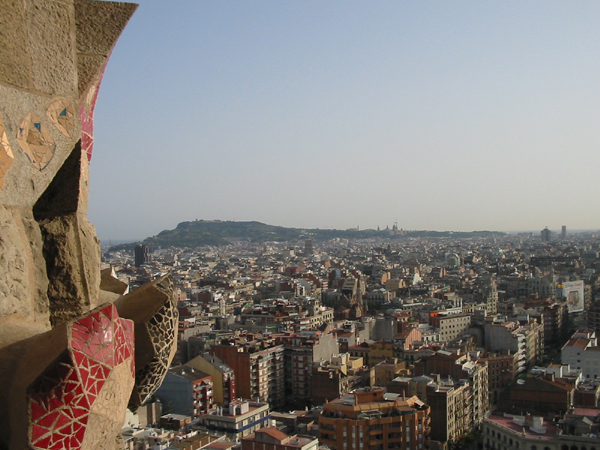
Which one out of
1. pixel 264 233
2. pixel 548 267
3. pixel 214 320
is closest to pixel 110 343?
pixel 214 320

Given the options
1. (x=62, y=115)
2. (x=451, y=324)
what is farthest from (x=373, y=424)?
(x=451, y=324)

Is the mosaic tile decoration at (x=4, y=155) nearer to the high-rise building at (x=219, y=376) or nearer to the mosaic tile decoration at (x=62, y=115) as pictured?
the mosaic tile decoration at (x=62, y=115)

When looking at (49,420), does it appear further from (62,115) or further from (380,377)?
(380,377)

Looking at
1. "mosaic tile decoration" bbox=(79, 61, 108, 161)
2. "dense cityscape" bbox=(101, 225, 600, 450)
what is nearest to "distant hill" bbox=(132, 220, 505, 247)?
"dense cityscape" bbox=(101, 225, 600, 450)

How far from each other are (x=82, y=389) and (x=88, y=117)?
731 millimetres

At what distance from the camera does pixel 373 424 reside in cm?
Result: 1469

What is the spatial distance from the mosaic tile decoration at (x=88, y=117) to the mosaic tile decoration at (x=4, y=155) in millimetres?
246

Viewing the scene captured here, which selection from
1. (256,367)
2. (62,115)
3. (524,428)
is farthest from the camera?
(256,367)

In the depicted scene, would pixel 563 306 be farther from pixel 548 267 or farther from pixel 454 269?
pixel 454 269

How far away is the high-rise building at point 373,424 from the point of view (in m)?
14.5

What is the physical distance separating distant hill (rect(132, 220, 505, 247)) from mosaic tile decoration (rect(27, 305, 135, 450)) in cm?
11989

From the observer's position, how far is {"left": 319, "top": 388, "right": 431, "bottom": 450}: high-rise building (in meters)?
14.5

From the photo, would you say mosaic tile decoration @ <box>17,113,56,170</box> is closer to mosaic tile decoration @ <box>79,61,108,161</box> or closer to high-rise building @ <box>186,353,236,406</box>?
mosaic tile decoration @ <box>79,61,108,161</box>

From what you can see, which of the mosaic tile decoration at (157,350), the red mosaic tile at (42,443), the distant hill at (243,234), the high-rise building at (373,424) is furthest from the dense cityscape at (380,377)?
the distant hill at (243,234)
